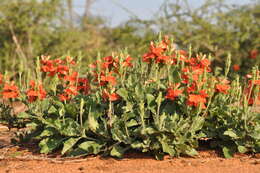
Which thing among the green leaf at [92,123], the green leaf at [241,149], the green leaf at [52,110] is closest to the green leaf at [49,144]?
the green leaf at [52,110]

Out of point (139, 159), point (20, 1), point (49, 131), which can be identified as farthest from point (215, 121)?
point (20, 1)

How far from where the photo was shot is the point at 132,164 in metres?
3.07

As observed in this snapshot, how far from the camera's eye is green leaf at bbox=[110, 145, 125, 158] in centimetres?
309

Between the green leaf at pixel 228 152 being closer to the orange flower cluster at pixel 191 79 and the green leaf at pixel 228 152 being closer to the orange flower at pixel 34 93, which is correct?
the orange flower cluster at pixel 191 79

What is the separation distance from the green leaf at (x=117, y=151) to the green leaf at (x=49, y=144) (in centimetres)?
50

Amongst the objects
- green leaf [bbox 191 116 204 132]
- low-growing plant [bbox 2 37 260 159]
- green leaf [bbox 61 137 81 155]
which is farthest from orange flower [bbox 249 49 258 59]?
green leaf [bbox 61 137 81 155]

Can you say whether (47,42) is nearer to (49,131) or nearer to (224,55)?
(224,55)

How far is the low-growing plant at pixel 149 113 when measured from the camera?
119 inches

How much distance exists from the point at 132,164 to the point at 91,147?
1.24 feet

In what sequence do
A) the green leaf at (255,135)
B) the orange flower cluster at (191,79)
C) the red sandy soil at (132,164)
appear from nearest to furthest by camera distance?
the orange flower cluster at (191,79) → the red sandy soil at (132,164) → the green leaf at (255,135)

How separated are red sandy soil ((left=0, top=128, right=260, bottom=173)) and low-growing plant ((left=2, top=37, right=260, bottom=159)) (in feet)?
0.24

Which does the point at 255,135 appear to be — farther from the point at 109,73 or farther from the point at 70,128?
the point at 70,128

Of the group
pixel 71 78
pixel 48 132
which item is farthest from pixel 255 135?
pixel 48 132

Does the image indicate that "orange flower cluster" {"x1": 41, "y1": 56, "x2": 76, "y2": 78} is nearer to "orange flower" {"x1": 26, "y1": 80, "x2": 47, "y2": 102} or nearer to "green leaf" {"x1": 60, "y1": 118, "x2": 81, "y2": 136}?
"orange flower" {"x1": 26, "y1": 80, "x2": 47, "y2": 102}
